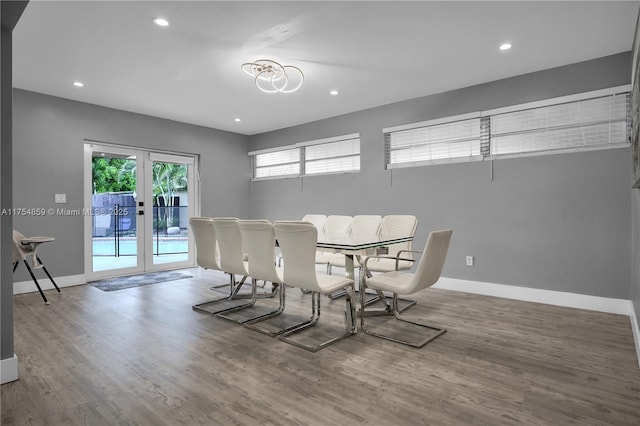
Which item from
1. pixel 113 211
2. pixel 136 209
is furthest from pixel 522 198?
pixel 113 211

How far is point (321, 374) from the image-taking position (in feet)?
7.43

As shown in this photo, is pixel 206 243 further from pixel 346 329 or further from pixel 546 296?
pixel 546 296

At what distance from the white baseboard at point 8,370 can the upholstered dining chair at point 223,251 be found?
1639 mm

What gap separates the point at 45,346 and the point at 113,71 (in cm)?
296

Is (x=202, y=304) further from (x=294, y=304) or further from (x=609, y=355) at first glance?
(x=609, y=355)

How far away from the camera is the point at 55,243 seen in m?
4.87

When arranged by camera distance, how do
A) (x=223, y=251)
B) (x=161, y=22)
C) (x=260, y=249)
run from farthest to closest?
(x=223, y=251), (x=260, y=249), (x=161, y=22)

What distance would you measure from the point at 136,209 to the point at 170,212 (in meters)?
0.62

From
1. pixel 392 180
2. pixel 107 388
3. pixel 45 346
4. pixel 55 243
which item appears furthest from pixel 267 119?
pixel 107 388

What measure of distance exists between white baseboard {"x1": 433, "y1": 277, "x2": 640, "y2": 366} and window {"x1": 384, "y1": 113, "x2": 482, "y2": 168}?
166cm

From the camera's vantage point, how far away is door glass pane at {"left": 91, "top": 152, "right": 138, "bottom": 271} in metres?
5.41

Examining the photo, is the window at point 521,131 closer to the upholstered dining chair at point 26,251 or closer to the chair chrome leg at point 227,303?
the chair chrome leg at point 227,303

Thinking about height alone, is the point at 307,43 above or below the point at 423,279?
above

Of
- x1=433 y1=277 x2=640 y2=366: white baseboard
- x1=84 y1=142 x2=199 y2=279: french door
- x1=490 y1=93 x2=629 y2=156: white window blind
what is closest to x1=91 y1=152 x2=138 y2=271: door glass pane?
x1=84 y1=142 x2=199 y2=279: french door
